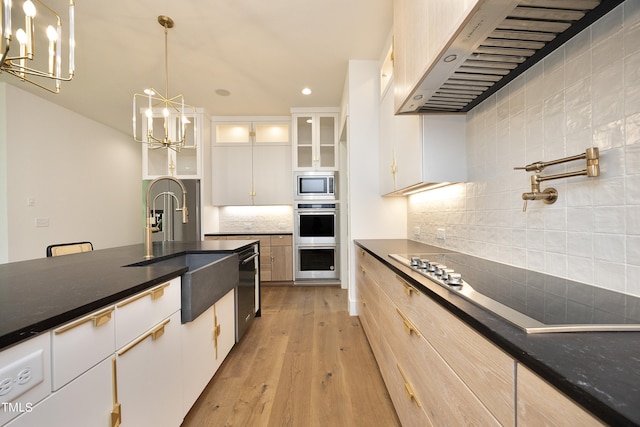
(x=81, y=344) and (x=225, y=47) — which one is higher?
(x=225, y=47)

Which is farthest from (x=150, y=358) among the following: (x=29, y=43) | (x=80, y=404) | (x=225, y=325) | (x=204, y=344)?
(x=29, y=43)

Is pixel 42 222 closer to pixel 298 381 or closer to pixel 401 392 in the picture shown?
pixel 298 381

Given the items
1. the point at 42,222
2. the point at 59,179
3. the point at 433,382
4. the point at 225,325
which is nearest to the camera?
the point at 433,382

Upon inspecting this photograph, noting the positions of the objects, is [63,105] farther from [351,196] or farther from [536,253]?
[536,253]

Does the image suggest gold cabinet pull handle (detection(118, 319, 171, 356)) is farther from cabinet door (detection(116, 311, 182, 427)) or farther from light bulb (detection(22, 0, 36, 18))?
light bulb (detection(22, 0, 36, 18))

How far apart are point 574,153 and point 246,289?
7.65 feet

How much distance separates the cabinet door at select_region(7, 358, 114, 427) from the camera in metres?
0.62

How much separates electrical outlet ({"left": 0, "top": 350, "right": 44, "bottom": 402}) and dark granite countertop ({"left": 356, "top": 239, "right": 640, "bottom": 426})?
1.04 m

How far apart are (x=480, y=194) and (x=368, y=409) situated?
1.43 metres

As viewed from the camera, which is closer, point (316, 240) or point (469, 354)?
point (469, 354)

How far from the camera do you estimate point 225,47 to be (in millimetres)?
2576

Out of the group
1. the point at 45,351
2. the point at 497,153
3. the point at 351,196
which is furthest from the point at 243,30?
the point at 45,351

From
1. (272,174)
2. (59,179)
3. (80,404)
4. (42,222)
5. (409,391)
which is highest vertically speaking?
(272,174)

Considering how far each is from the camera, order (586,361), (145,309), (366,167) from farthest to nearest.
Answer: (366,167) < (145,309) < (586,361)
